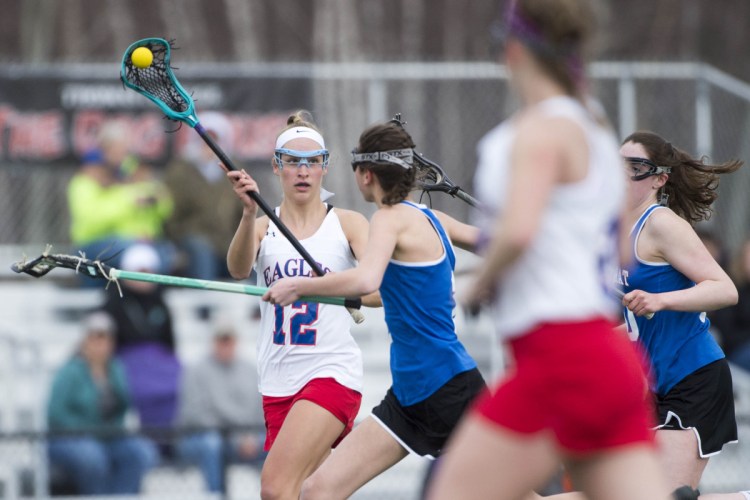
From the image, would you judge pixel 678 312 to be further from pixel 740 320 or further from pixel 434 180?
pixel 740 320

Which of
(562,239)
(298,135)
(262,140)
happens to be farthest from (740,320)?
(562,239)

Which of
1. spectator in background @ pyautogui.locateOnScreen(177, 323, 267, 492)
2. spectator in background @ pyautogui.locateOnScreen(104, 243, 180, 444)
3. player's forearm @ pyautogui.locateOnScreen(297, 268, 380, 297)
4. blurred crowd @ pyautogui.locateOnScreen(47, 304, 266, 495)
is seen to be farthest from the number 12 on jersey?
spectator in background @ pyautogui.locateOnScreen(104, 243, 180, 444)

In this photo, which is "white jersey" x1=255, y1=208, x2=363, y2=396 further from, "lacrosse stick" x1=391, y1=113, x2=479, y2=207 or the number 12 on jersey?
"lacrosse stick" x1=391, y1=113, x2=479, y2=207

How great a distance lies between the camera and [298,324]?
6.23m

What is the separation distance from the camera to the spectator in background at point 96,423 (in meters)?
9.96

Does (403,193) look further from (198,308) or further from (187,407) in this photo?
(198,308)

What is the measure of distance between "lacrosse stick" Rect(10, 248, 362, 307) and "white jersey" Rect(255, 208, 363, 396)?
1.56 ft

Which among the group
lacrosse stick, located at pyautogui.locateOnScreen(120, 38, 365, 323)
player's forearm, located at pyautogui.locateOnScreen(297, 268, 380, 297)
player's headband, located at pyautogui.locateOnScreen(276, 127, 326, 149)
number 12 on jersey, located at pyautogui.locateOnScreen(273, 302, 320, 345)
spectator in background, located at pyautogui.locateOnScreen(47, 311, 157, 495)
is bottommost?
spectator in background, located at pyautogui.locateOnScreen(47, 311, 157, 495)

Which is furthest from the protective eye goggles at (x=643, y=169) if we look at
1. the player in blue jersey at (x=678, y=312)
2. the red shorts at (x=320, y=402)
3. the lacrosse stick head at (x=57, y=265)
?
the lacrosse stick head at (x=57, y=265)

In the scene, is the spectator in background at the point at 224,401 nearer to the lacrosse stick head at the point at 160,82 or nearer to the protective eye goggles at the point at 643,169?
the lacrosse stick head at the point at 160,82

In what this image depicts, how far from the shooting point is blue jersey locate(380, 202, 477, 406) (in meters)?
5.57

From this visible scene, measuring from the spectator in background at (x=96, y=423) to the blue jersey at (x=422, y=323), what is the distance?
4.62 m

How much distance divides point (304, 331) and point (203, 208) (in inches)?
201

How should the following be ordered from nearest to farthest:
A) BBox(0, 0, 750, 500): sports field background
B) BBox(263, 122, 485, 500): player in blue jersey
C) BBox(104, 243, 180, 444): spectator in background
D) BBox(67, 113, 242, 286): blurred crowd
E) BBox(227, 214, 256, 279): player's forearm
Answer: BBox(263, 122, 485, 500): player in blue jersey < BBox(227, 214, 256, 279): player's forearm < BBox(104, 243, 180, 444): spectator in background < BBox(67, 113, 242, 286): blurred crowd < BBox(0, 0, 750, 500): sports field background
